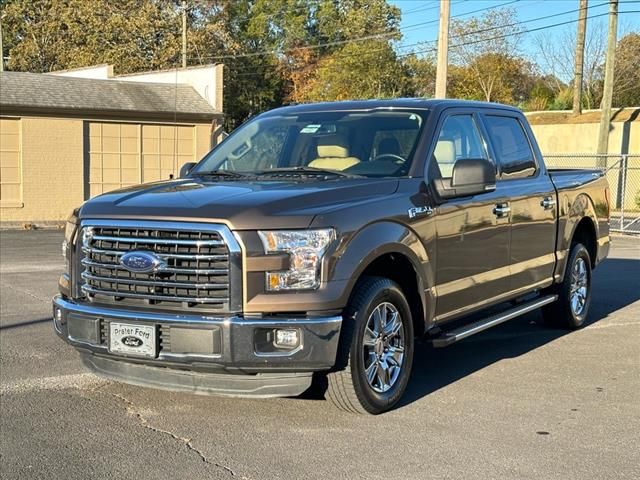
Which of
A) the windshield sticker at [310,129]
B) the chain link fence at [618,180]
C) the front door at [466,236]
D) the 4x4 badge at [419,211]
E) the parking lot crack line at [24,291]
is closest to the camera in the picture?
the 4x4 badge at [419,211]

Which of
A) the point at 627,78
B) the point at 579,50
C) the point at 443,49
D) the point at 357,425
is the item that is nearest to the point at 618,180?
the point at 579,50

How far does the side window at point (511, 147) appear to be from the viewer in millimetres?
6883

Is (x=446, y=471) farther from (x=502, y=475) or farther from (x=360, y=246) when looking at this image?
(x=360, y=246)

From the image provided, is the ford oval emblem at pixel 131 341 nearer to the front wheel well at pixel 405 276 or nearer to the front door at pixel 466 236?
the front wheel well at pixel 405 276

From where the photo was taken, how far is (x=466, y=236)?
602 centimetres

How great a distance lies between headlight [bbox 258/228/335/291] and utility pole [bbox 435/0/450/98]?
15.5 metres

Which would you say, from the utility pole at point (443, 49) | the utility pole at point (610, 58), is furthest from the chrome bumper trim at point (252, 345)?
the utility pole at point (610, 58)

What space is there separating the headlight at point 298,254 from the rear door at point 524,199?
2518mm

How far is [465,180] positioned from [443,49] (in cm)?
1446

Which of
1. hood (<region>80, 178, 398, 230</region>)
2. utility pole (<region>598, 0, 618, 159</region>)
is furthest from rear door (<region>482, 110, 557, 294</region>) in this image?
utility pole (<region>598, 0, 618, 159</region>)

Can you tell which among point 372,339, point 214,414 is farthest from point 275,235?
point 214,414

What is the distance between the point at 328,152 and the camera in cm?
604

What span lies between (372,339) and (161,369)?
1315 millimetres

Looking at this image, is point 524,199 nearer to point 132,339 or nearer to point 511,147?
point 511,147
